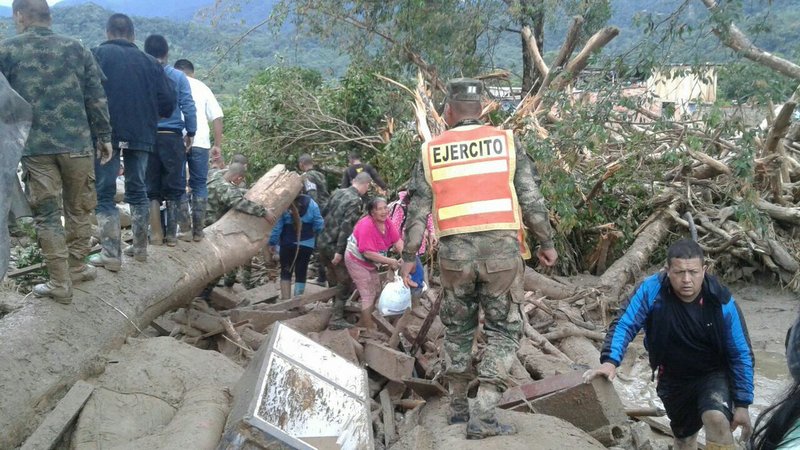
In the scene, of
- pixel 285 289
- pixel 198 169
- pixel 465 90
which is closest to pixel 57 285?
pixel 198 169

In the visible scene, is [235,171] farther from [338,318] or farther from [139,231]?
[139,231]

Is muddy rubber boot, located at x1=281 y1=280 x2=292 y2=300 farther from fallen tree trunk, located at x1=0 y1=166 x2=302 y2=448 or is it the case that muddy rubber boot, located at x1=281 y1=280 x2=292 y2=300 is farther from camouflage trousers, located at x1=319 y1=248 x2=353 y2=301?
fallen tree trunk, located at x1=0 y1=166 x2=302 y2=448

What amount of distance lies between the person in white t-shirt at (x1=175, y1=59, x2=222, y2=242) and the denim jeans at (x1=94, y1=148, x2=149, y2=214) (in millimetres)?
712

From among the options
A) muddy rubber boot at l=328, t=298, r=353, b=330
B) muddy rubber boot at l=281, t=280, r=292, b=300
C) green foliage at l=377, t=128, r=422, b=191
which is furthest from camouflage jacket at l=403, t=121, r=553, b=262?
green foliage at l=377, t=128, r=422, b=191

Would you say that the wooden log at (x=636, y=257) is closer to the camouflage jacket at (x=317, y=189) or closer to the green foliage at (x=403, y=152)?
the green foliage at (x=403, y=152)

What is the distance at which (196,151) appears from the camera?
6496mm

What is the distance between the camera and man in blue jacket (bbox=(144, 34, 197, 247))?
240 inches

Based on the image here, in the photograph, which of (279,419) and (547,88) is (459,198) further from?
(547,88)

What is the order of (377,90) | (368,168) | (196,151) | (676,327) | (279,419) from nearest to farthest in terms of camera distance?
(279,419) → (676,327) → (196,151) → (368,168) → (377,90)

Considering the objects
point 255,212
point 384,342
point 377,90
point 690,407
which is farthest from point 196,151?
point 377,90

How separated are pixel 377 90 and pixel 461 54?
1734mm

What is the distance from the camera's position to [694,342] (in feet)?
14.2

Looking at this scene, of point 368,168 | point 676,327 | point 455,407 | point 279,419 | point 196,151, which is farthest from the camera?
point 368,168

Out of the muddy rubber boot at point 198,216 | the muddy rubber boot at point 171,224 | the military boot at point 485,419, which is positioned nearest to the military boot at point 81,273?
the muddy rubber boot at point 171,224
